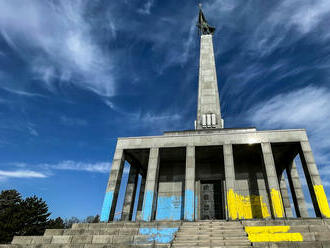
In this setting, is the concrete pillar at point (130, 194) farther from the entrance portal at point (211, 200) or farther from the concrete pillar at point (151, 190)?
the entrance portal at point (211, 200)

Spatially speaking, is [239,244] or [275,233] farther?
[275,233]

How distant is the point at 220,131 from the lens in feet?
69.9

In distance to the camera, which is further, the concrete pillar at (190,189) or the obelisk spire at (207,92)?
the obelisk spire at (207,92)

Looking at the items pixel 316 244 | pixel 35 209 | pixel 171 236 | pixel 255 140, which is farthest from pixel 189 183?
pixel 35 209

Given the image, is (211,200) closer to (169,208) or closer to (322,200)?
(169,208)

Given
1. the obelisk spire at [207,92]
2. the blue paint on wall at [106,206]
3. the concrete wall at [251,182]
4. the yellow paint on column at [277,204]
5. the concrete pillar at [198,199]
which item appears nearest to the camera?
the yellow paint on column at [277,204]

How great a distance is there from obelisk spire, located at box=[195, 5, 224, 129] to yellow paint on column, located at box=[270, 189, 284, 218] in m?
10.4

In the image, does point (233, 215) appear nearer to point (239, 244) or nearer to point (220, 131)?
point (239, 244)

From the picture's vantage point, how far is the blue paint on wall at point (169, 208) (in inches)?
829

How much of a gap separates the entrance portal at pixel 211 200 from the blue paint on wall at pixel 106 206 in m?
9.08

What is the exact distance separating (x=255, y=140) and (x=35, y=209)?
4830cm

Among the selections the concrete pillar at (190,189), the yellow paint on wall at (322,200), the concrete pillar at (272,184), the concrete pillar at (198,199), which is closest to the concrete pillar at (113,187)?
the concrete pillar at (190,189)

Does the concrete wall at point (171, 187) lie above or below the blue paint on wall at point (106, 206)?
above

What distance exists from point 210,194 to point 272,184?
6859 millimetres
